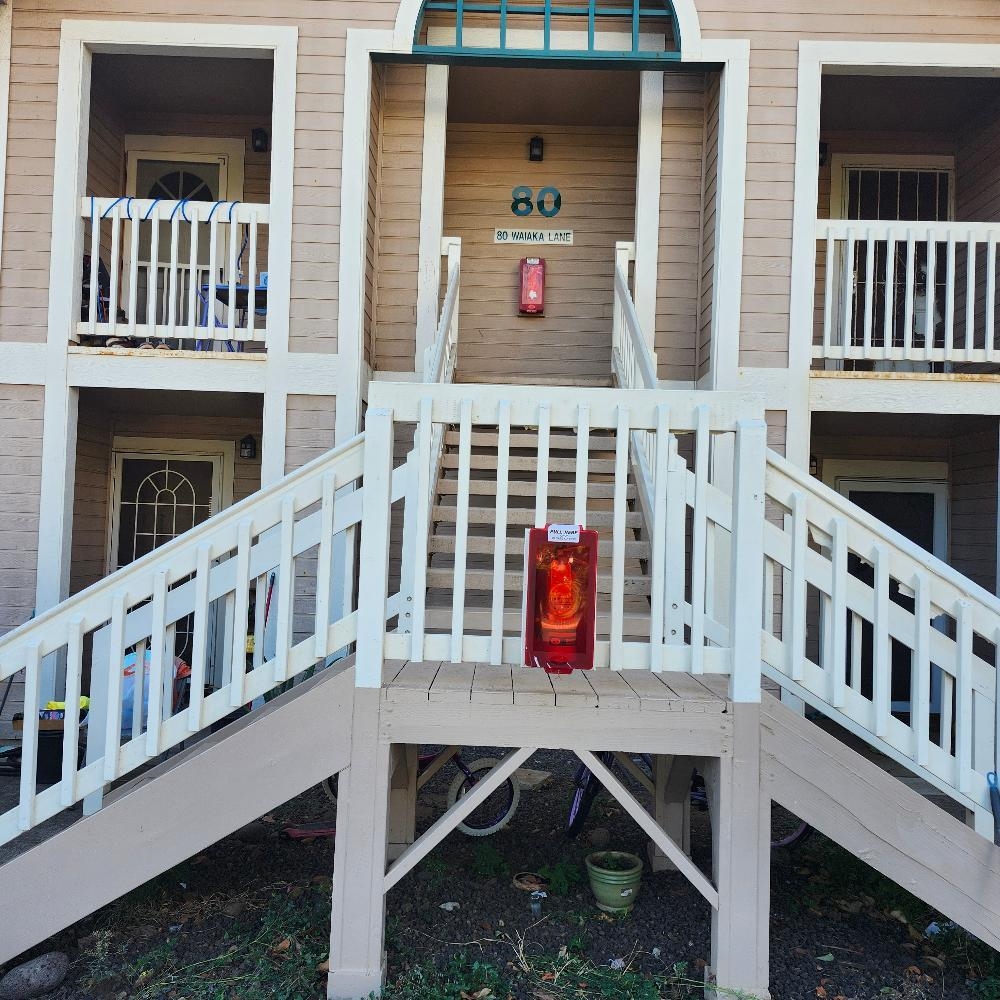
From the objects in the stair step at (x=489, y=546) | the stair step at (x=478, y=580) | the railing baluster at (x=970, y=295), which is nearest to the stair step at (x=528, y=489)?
the stair step at (x=489, y=546)

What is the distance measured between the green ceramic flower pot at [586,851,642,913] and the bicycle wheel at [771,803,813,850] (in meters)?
0.92

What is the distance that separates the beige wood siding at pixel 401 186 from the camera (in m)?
5.88

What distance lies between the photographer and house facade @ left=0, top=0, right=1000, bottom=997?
2.85 metres

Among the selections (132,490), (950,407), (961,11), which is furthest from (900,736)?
(132,490)

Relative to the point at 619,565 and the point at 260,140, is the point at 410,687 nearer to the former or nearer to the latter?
the point at 619,565

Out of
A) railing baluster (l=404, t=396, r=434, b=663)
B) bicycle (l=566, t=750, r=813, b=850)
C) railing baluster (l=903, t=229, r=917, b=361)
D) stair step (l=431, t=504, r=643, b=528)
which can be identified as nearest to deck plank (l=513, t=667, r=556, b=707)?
railing baluster (l=404, t=396, r=434, b=663)

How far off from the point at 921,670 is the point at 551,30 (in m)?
4.71

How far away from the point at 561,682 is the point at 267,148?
550 centimetres

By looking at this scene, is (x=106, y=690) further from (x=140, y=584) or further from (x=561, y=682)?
(x=561, y=682)

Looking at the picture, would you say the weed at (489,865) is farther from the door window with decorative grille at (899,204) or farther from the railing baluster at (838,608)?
the door window with decorative grille at (899,204)

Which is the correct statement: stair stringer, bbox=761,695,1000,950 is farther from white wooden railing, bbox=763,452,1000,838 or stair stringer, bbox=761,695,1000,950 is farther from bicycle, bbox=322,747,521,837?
Answer: bicycle, bbox=322,747,521,837

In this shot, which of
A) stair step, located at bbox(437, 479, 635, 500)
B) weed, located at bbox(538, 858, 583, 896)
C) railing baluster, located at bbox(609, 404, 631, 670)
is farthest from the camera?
stair step, located at bbox(437, 479, 635, 500)

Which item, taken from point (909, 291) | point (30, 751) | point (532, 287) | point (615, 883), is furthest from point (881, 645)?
point (532, 287)

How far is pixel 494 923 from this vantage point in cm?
332
